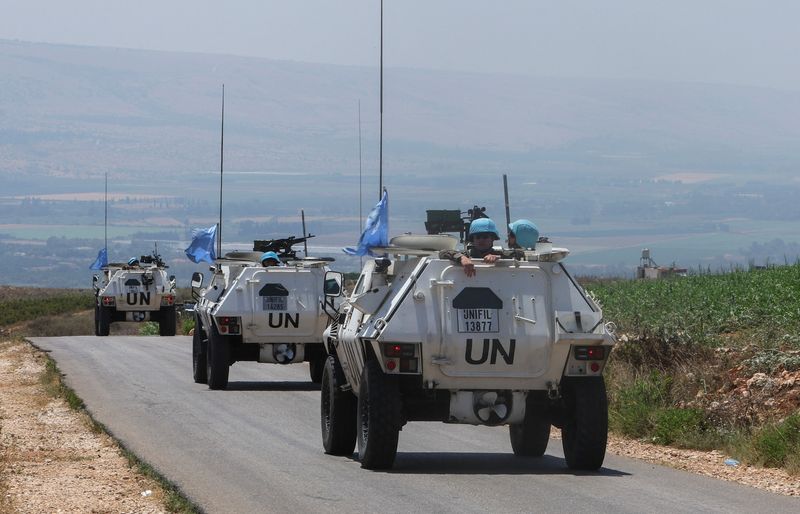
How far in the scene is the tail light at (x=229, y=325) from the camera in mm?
25031

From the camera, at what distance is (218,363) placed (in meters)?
24.8

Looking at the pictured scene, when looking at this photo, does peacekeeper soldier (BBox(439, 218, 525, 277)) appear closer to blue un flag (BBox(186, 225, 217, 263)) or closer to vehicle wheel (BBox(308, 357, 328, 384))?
vehicle wheel (BBox(308, 357, 328, 384))

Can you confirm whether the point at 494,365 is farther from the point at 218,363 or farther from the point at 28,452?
the point at 218,363

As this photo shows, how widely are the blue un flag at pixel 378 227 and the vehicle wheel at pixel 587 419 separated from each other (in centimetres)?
988

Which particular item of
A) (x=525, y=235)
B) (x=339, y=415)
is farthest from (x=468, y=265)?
(x=339, y=415)

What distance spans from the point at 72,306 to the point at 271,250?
53945 millimetres

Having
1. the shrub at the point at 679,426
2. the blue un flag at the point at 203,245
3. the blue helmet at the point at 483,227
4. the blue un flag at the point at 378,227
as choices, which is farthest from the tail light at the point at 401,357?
the blue un flag at the point at 203,245

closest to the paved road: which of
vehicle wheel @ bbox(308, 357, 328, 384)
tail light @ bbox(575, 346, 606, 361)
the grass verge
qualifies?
the grass verge

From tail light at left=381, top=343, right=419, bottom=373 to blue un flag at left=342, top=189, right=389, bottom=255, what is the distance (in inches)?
393

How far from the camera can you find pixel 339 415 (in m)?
15.4

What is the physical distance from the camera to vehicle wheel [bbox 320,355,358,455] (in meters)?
15.3

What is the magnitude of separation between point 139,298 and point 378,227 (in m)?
25.0

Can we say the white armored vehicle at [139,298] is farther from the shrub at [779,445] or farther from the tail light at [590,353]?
the tail light at [590,353]

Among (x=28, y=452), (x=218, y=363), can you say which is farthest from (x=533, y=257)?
(x=218, y=363)
